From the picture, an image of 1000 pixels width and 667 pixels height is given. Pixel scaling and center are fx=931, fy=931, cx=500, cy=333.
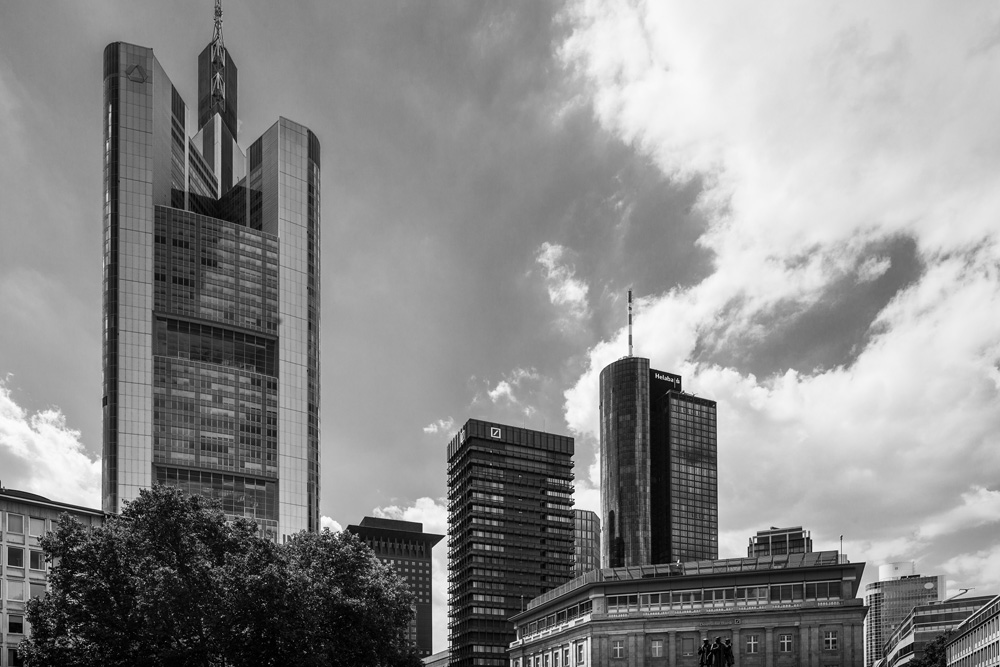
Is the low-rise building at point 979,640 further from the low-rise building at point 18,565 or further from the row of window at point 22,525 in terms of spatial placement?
the row of window at point 22,525

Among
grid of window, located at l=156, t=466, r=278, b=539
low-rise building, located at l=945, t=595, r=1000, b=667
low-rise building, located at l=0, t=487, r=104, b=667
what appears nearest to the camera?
low-rise building, located at l=0, t=487, r=104, b=667

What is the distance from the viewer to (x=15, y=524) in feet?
278

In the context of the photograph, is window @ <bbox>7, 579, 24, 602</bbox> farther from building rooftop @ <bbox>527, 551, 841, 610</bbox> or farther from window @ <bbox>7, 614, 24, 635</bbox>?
building rooftop @ <bbox>527, 551, 841, 610</bbox>

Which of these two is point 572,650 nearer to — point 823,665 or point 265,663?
point 823,665

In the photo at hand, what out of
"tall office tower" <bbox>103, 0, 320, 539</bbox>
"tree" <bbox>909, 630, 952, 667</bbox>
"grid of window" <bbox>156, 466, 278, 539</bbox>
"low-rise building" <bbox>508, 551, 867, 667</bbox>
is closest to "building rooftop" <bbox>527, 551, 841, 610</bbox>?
"low-rise building" <bbox>508, 551, 867, 667</bbox>

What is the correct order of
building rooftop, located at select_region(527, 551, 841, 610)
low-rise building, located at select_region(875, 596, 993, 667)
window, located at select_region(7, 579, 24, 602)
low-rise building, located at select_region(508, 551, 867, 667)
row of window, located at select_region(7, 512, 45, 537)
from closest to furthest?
1. window, located at select_region(7, 579, 24, 602)
2. row of window, located at select_region(7, 512, 45, 537)
3. low-rise building, located at select_region(508, 551, 867, 667)
4. building rooftop, located at select_region(527, 551, 841, 610)
5. low-rise building, located at select_region(875, 596, 993, 667)

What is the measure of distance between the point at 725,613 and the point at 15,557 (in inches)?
2864

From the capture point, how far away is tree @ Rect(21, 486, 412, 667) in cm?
5372

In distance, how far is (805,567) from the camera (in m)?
100

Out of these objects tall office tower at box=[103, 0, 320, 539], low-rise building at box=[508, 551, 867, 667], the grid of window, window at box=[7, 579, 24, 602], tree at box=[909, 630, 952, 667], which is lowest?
tree at box=[909, 630, 952, 667]

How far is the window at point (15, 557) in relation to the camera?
83.8 metres

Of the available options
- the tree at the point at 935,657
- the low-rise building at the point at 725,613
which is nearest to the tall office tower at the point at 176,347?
the low-rise building at the point at 725,613

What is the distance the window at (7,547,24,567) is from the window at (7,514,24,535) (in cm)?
153

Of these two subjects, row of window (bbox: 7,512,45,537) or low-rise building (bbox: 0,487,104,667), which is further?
row of window (bbox: 7,512,45,537)
